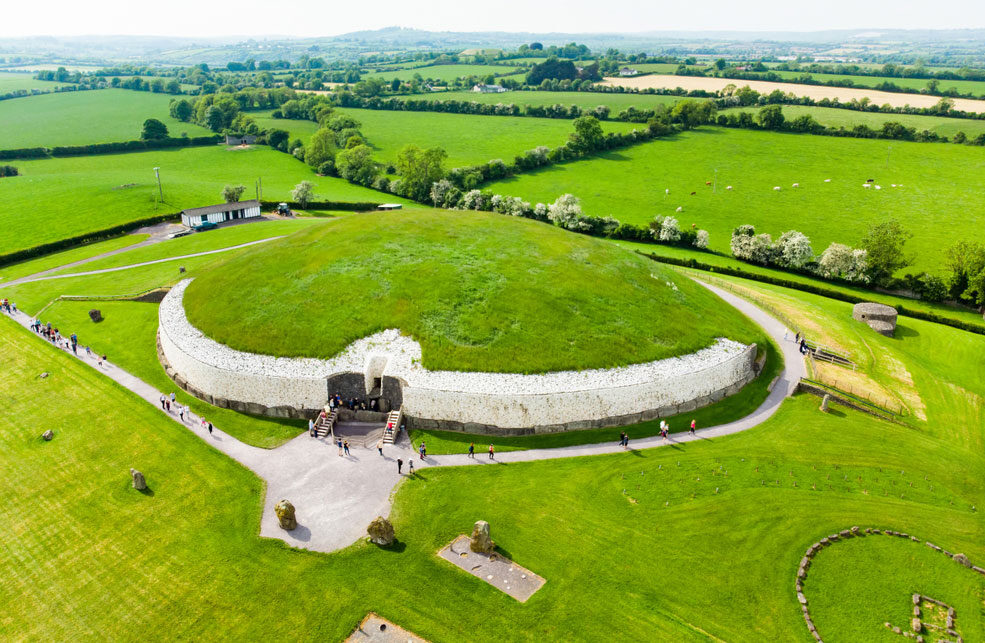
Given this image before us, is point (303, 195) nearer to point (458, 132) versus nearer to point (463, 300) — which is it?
point (458, 132)

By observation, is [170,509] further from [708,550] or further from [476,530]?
[708,550]

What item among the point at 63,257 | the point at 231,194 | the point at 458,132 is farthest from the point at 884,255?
the point at 63,257

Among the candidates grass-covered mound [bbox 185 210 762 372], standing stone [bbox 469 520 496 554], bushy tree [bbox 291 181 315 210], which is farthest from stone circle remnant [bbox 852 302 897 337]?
bushy tree [bbox 291 181 315 210]

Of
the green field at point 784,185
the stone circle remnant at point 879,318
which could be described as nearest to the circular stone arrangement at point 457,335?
the stone circle remnant at point 879,318

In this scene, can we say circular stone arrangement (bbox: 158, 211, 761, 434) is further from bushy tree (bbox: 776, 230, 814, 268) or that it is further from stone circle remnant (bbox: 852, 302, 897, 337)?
bushy tree (bbox: 776, 230, 814, 268)

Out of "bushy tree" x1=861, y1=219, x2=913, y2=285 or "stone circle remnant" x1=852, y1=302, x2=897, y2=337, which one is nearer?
"stone circle remnant" x1=852, y1=302, x2=897, y2=337

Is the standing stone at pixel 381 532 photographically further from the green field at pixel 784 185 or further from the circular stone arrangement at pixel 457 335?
the green field at pixel 784 185

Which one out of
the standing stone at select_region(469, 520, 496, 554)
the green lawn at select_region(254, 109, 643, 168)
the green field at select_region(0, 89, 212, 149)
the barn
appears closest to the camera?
the standing stone at select_region(469, 520, 496, 554)
